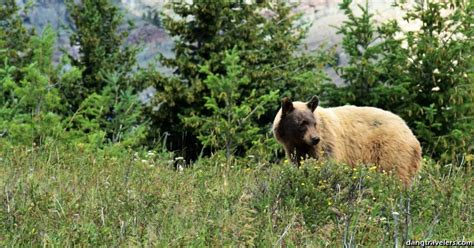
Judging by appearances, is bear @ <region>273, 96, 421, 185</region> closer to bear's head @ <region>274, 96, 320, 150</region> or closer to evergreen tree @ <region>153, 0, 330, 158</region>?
bear's head @ <region>274, 96, 320, 150</region>

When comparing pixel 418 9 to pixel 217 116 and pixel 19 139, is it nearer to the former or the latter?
pixel 217 116

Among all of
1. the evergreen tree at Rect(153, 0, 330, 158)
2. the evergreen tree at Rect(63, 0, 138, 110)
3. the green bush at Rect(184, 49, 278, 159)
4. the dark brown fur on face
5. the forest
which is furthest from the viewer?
the evergreen tree at Rect(63, 0, 138, 110)

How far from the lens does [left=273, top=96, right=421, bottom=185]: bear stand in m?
8.62

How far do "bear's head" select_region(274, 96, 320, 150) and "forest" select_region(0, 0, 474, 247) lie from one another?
0.30 meters

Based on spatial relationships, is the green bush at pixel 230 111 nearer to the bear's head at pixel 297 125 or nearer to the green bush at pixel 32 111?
the green bush at pixel 32 111

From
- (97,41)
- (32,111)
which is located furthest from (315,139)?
(97,41)

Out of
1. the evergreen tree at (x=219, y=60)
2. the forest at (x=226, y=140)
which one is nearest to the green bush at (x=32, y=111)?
the forest at (x=226, y=140)

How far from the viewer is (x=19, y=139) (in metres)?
11.0

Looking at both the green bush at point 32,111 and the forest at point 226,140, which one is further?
the green bush at point 32,111

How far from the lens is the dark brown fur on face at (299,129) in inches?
338

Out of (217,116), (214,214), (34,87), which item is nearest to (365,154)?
(214,214)

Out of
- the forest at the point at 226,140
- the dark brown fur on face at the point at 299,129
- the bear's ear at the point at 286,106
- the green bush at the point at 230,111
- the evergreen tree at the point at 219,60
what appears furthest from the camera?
the evergreen tree at the point at 219,60

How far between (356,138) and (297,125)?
658 mm

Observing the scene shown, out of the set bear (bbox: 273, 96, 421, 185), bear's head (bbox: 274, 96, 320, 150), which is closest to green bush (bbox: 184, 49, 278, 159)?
bear's head (bbox: 274, 96, 320, 150)
